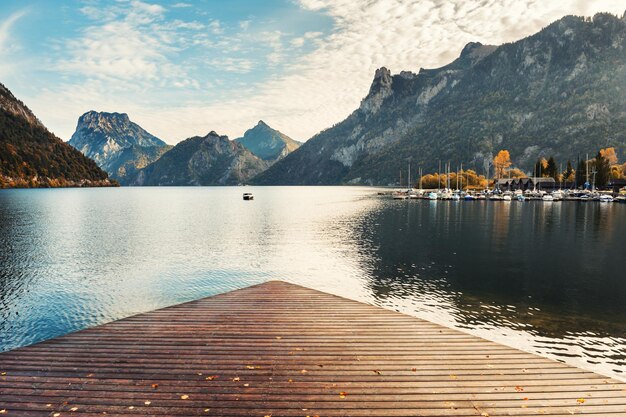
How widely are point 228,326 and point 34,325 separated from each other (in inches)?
615

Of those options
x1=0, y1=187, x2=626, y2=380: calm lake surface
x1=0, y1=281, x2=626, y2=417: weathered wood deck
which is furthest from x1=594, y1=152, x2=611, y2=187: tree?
x1=0, y1=281, x2=626, y2=417: weathered wood deck

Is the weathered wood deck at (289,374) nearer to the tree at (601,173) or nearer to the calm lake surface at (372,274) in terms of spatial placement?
the calm lake surface at (372,274)

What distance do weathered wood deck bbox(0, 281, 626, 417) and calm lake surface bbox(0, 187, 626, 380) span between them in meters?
8.50

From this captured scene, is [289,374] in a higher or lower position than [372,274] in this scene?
higher

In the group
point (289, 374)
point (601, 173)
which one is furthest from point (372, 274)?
point (601, 173)

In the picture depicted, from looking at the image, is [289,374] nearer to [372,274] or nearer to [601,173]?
[372,274]

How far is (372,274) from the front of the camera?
3381 cm

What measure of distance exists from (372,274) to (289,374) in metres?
24.1

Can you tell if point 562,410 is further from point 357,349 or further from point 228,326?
point 228,326

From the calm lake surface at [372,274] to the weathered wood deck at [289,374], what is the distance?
27.9 ft

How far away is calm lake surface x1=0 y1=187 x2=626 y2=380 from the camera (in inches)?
842

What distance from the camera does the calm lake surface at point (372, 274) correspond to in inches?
842

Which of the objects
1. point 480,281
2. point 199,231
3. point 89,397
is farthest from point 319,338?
point 199,231

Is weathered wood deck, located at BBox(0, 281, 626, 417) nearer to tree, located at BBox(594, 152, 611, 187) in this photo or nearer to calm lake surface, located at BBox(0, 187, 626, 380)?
calm lake surface, located at BBox(0, 187, 626, 380)
